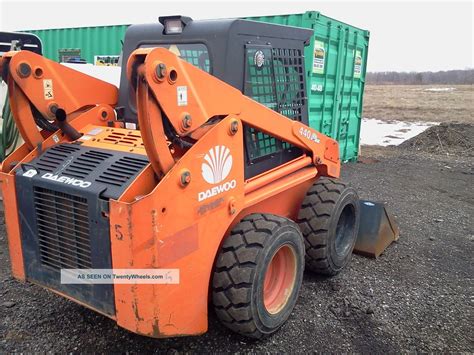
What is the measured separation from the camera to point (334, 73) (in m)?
7.80

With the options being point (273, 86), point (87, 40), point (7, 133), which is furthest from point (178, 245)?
point (87, 40)

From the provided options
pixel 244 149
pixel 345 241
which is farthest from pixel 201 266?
pixel 345 241

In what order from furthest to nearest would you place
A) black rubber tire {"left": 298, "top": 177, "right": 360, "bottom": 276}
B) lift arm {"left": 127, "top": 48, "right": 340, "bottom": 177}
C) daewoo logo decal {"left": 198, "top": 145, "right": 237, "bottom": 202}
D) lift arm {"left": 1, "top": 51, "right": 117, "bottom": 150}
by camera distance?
black rubber tire {"left": 298, "top": 177, "right": 360, "bottom": 276} → lift arm {"left": 1, "top": 51, "right": 117, "bottom": 150} → daewoo logo decal {"left": 198, "top": 145, "right": 237, "bottom": 202} → lift arm {"left": 127, "top": 48, "right": 340, "bottom": 177}

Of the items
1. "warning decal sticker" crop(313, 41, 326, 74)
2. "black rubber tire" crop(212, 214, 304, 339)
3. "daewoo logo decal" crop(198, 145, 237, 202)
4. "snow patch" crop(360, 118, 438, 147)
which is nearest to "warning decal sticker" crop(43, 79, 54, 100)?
"daewoo logo decal" crop(198, 145, 237, 202)

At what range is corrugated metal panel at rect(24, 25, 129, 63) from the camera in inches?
409

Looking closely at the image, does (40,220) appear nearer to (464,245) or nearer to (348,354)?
(348,354)

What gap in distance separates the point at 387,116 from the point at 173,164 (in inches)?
872

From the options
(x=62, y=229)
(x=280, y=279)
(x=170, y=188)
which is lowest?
(x=280, y=279)

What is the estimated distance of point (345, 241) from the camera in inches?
164

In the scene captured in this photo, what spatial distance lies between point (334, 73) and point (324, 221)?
15.6ft

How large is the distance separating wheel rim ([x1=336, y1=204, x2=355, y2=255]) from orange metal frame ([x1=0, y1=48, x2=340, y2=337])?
3.88 ft

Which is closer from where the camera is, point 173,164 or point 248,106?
point 173,164

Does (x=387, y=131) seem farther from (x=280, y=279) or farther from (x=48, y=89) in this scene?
(x=48, y=89)

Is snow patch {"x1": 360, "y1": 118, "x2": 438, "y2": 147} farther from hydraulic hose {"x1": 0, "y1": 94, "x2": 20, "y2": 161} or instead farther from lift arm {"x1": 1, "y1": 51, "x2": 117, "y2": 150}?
lift arm {"x1": 1, "y1": 51, "x2": 117, "y2": 150}
